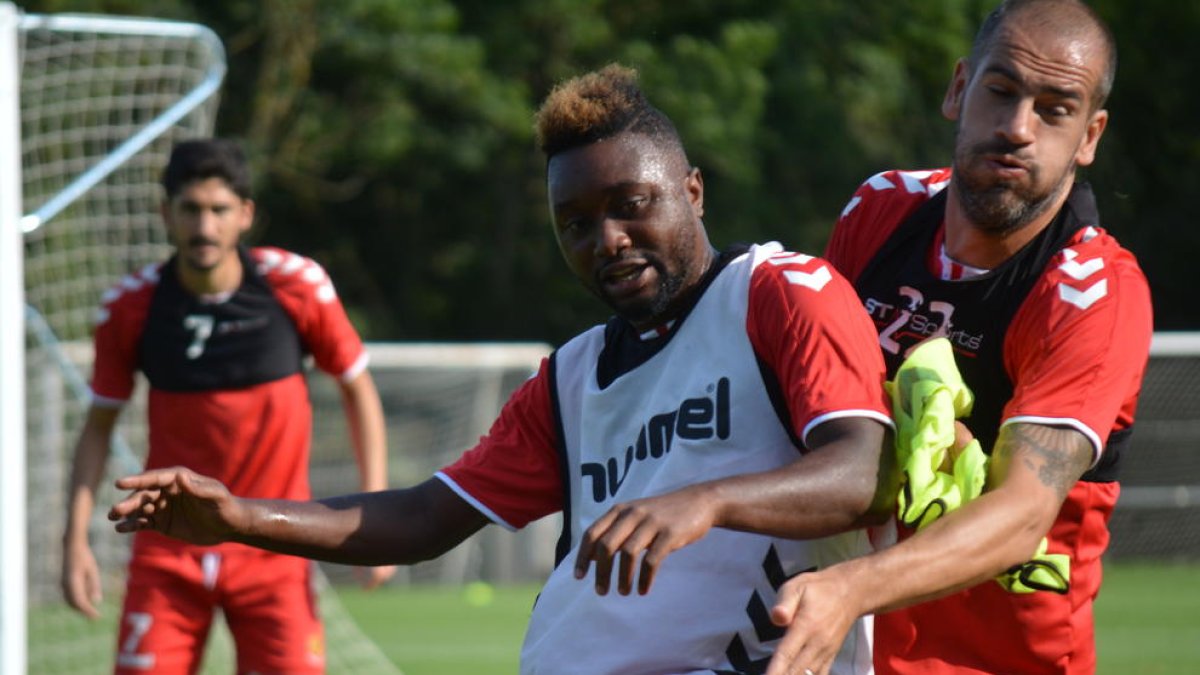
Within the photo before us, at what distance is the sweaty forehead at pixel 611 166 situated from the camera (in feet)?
10.5

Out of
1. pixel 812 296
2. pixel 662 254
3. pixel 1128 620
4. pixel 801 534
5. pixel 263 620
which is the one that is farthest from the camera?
pixel 1128 620

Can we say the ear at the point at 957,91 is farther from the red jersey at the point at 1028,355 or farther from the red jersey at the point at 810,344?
the red jersey at the point at 810,344

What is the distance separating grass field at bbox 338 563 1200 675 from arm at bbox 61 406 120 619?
171 inches

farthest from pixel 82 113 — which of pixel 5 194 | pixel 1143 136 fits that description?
pixel 1143 136

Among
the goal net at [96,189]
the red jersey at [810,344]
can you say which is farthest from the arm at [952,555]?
the goal net at [96,189]

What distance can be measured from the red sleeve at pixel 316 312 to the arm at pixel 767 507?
3.69 m

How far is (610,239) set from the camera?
125 inches

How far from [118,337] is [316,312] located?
70cm

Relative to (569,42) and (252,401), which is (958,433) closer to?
(252,401)

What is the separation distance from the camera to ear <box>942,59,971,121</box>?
362cm

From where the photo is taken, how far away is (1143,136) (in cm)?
2434

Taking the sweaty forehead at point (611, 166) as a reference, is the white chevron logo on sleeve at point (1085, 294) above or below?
below

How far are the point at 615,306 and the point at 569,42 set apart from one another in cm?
2109

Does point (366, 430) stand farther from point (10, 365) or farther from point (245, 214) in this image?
point (10, 365)
